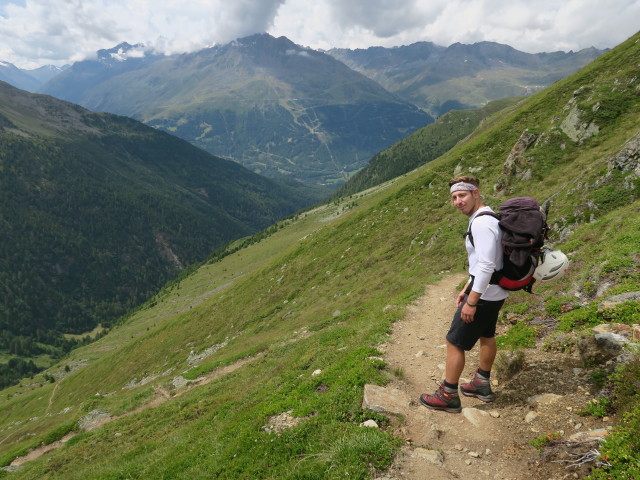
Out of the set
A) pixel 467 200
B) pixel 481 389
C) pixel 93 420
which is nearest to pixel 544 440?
pixel 481 389

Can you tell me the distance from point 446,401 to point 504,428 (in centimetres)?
137

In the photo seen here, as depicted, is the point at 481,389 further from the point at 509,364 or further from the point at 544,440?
the point at 544,440

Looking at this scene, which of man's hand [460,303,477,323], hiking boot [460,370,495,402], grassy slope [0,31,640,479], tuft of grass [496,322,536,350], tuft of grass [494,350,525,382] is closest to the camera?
man's hand [460,303,477,323]

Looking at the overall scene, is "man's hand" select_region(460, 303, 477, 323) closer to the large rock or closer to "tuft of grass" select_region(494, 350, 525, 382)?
"tuft of grass" select_region(494, 350, 525, 382)

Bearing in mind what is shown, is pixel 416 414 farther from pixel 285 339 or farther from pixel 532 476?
pixel 285 339

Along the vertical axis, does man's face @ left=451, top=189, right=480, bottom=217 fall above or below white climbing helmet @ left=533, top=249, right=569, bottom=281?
above

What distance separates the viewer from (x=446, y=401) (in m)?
8.62

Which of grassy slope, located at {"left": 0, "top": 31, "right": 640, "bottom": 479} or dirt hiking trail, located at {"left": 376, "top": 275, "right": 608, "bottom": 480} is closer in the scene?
dirt hiking trail, located at {"left": 376, "top": 275, "right": 608, "bottom": 480}

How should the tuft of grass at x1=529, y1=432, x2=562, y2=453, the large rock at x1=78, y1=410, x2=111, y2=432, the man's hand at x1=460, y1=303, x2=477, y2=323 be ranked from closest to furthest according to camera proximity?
the tuft of grass at x1=529, y1=432, x2=562, y2=453 < the man's hand at x1=460, y1=303, x2=477, y2=323 < the large rock at x1=78, y1=410, x2=111, y2=432

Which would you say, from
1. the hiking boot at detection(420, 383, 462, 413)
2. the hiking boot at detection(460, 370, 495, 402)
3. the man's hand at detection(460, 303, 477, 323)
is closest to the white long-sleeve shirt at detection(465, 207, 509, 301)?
the man's hand at detection(460, 303, 477, 323)

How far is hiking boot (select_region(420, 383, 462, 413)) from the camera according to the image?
859cm

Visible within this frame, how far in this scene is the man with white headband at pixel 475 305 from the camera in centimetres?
737

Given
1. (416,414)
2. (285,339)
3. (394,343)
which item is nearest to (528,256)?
(416,414)

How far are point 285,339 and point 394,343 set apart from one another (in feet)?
48.5
